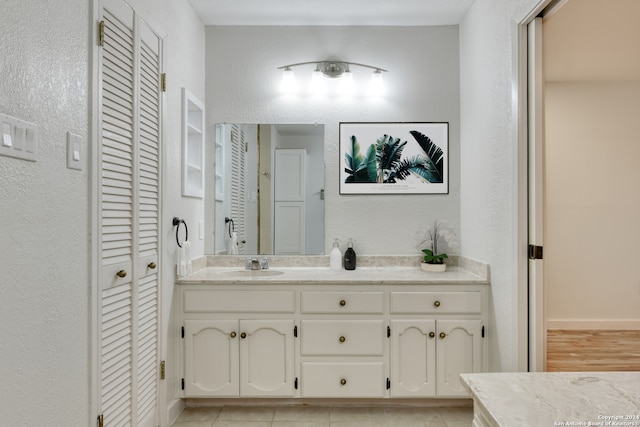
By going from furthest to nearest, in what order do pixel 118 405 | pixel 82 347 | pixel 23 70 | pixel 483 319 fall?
pixel 483 319 < pixel 118 405 < pixel 82 347 < pixel 23 70

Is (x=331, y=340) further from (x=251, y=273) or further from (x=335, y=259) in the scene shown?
(x=251, y=273)

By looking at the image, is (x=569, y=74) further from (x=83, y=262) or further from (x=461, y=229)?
(x=83, y=262)

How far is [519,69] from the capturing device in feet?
6.64

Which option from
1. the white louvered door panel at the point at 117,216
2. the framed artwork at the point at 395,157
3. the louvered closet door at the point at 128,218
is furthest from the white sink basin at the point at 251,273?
the white louvered door panel at the point at 117,216

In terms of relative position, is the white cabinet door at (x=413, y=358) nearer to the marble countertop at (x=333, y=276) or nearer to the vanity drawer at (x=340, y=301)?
the vanity drawer at (x=340, y=301)

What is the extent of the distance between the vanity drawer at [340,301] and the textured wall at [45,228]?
1.19m

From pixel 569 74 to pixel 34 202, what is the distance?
4071 millimetres

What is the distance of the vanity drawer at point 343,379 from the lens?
7.88 ft

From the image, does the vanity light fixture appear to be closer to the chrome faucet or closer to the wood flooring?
Answer: the chrome faucet

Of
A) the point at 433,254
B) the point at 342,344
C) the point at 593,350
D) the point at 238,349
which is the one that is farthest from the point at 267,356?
the point at 593,350

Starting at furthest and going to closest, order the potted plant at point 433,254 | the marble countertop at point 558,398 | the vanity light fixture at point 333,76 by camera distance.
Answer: the vanity light fixture at point 333,76
the potted plant at point 433,254
the marble countertop at point 558,398

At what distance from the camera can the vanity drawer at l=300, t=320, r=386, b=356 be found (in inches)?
94.3

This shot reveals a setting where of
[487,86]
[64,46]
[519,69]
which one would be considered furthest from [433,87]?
[64,46]

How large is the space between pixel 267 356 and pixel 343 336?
454 millimetres
